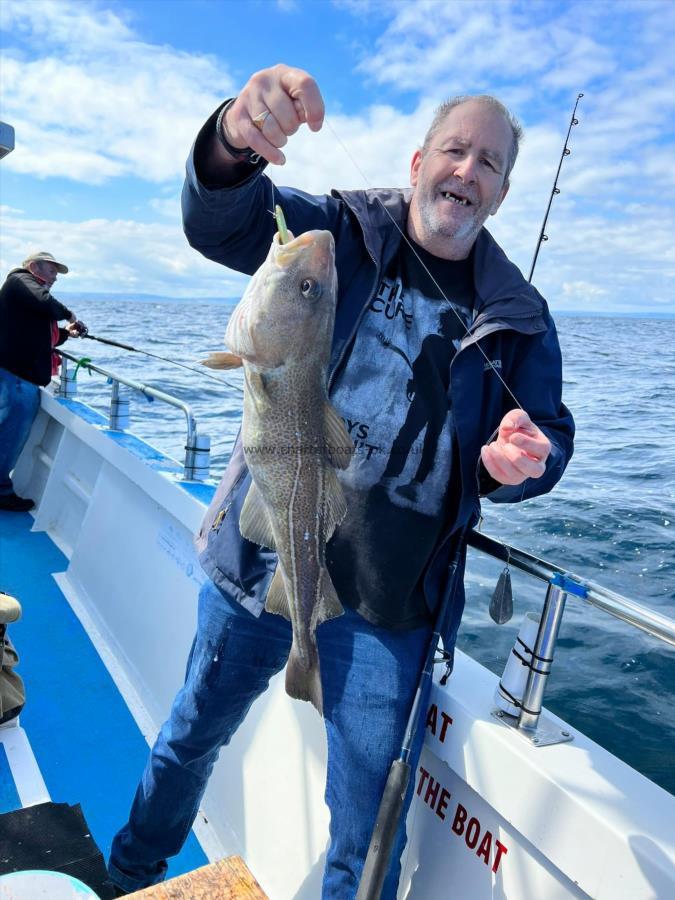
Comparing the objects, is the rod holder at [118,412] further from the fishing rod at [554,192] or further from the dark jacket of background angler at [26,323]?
the fishing rod at [554,192]

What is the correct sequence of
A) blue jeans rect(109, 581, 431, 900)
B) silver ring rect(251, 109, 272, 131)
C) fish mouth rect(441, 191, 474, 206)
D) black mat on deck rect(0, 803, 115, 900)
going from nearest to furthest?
silver ring rect(251, 109, 272, 131), blue jeans rect(109, 581, 431, 900), fish mouth rect(441, 191, 474, 206), black mat on deck rect(0, 803, 115, 900)

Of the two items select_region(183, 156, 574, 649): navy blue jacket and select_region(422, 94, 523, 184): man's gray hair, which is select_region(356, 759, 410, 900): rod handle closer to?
select_region(183, 156, 574, 649): navy blue jacket

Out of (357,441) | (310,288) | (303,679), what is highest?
(310,288)

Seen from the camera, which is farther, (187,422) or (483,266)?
(187,422)

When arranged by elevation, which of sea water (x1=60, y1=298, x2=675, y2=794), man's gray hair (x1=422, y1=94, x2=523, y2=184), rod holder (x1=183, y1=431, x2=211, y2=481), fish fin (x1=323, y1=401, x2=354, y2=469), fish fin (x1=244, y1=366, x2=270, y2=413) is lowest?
sea water (x1=60, y1=298, x2=675, y2=794)

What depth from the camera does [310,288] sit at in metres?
1.84

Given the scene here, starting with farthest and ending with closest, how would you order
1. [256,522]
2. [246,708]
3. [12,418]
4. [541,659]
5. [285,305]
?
[12,418], [246,708], [541,659], [256,522], [285,305]

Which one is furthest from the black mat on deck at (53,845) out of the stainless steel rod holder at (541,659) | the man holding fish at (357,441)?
the stainless steel rod holder at (541,659)

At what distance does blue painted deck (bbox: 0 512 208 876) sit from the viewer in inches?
128

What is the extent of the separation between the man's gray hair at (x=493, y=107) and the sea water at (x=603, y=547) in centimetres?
120

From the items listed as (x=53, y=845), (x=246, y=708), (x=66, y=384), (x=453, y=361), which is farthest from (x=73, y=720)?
(x=66, y=384)

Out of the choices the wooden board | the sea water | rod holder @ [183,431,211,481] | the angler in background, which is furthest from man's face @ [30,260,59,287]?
the wooden board

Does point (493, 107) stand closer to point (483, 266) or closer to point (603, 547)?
point (483, 266)

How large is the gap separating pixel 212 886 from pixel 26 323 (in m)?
6.16
